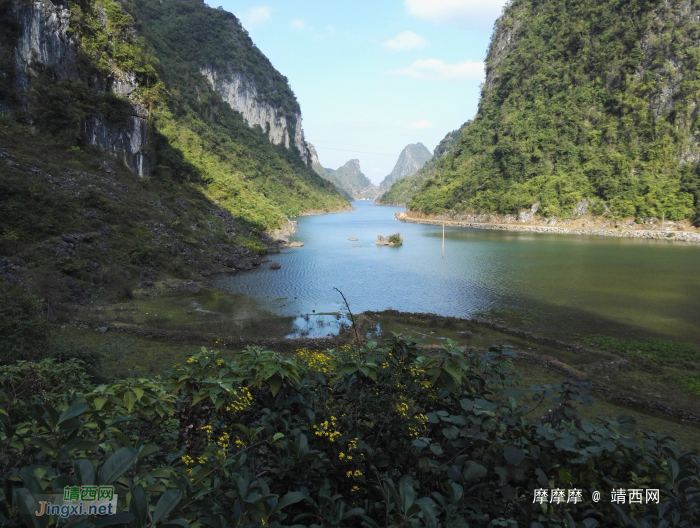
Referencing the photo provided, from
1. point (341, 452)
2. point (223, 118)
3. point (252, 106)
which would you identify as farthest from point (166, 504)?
point (252, 106)

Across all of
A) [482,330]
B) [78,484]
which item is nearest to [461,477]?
[78,484]

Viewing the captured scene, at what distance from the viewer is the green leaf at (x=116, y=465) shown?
1.30m

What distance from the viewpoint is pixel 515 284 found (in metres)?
24.7

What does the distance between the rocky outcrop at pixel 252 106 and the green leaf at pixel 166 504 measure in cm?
11357

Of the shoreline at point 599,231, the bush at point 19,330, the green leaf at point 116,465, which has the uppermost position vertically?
the shoreline at point 599,231

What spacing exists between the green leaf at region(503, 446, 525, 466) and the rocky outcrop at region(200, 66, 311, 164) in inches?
4469

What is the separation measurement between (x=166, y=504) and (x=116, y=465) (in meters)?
0.23

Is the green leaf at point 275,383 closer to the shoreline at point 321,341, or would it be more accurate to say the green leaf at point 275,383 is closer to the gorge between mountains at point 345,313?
the gorge between mountains at point 345,313

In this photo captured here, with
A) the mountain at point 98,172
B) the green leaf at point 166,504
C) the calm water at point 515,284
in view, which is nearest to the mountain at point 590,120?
the calm water at point 515,284

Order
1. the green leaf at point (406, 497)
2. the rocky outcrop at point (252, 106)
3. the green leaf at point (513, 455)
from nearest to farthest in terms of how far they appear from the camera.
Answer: the green leaf at point (406, 497), the green leaf at point (513, 455), the rocky outcrop at point (252, 106)

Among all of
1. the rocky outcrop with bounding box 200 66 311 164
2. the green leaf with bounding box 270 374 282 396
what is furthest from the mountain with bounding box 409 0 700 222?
the green leaf with bounding box 270 374 282 396

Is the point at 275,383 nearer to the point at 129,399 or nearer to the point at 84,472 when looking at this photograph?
the point at 129,399

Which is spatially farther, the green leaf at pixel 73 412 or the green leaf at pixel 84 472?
the green leaf at pixel 73 412

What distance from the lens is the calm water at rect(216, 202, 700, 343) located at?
17.9 m
